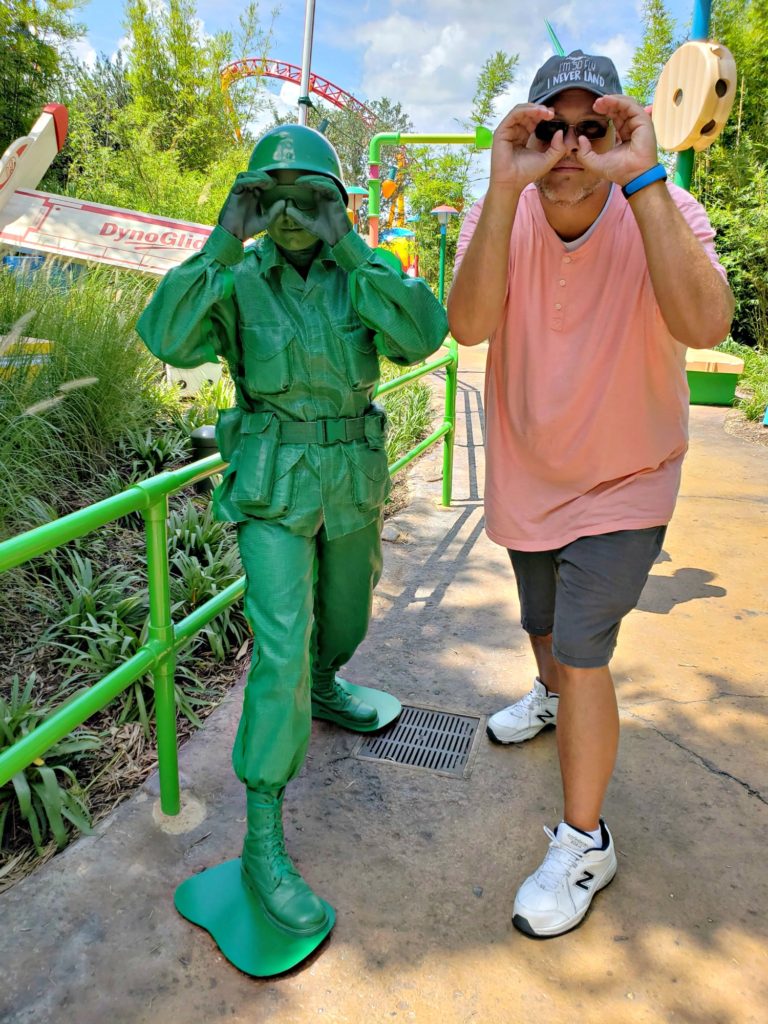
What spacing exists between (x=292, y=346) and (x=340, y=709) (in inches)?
51.9

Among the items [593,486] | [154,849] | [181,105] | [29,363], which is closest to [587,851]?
[593,486]

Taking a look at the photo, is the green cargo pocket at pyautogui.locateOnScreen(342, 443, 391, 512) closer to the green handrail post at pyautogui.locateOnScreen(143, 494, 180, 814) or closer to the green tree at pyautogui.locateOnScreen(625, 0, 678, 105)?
the green handrail post at pyautogui.locateOnScreen(143, 494, 180, 814)

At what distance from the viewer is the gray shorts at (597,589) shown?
1.88m

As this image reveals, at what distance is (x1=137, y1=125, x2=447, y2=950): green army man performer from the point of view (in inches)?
68.8

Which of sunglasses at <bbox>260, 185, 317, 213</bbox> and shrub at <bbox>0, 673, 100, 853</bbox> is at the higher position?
sunglasses at <bbox>260, 185, 317, 213</bbox>

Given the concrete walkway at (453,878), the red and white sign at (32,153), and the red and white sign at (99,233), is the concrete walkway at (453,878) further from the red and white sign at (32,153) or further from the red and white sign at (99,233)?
the red and white sign at (32,153)

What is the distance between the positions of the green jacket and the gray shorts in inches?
21.1

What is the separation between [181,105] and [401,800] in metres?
20.8

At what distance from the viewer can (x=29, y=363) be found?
3889 millimetres

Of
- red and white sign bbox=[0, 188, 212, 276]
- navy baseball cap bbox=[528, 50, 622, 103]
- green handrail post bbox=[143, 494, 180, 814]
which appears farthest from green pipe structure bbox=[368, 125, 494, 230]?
green handrail post bbox=[143, 494, 180, 814]

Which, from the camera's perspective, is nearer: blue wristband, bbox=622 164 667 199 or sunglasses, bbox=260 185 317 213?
blue wristband, bbox=622 164 667 199

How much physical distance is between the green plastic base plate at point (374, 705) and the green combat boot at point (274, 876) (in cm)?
78

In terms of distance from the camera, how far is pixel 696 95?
12.3 feet

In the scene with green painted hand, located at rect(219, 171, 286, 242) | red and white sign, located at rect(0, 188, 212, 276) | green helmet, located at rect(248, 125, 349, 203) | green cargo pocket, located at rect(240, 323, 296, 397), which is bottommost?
green cargo pocket, located at rect(240, 323, 296, 397)
